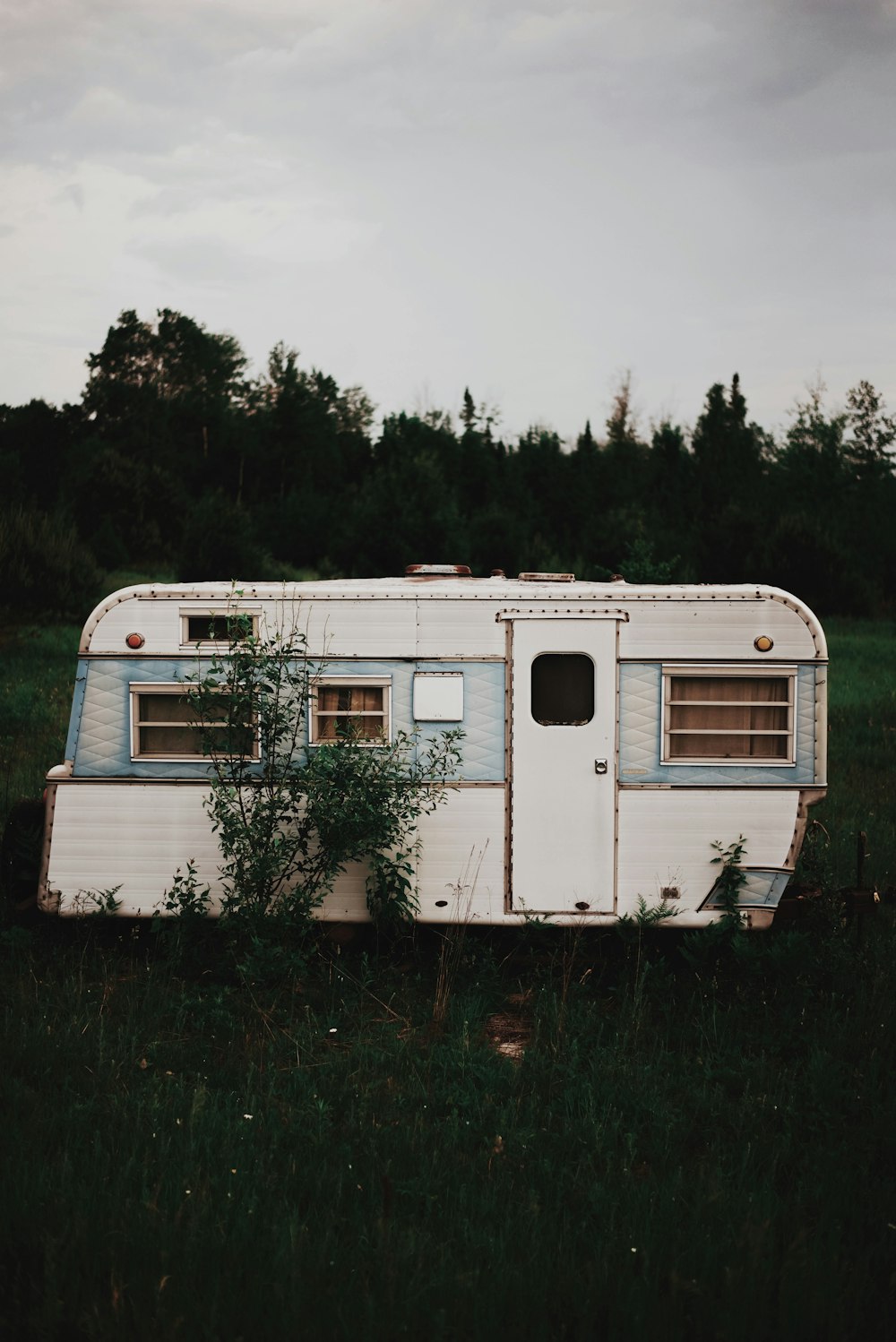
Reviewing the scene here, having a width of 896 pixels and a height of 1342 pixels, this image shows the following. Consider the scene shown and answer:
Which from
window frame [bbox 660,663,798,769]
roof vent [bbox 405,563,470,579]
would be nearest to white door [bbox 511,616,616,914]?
window frame [bbox 660,663,798,769]

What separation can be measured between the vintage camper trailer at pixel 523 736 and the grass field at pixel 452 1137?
0.47m

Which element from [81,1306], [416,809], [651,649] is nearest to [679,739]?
[651,649]

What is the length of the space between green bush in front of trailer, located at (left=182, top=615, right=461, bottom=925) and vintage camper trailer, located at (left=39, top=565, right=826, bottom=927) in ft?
0.44

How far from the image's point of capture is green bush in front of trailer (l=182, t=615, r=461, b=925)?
6.50 m

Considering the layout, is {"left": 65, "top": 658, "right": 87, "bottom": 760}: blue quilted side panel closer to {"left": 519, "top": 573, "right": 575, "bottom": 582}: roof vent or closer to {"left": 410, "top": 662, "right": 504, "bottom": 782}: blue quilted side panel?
{"left": 410, "top": 662, "right": 504, "bottom": 782}: blue quilted side panel

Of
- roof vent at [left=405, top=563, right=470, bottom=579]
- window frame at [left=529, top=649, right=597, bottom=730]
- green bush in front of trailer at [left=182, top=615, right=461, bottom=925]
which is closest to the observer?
green bush in front of trailer at [left=182, top=615, right=461, bottom=925]

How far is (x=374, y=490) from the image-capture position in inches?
1062

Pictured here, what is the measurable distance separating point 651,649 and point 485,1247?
13.2 feet

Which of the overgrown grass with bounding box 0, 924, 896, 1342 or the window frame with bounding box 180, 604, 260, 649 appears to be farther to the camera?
the window frame with bounding box 180, 604, 260, 649

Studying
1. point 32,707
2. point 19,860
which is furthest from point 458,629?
point 32,707

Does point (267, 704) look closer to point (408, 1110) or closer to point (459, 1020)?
point (459, 1020)

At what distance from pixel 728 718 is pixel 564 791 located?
1212 millimetres

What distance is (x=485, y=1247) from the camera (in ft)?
12.6

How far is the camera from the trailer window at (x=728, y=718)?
22.6 feet
